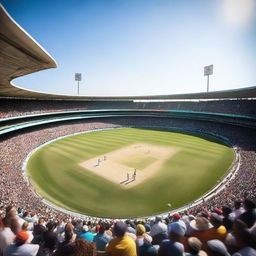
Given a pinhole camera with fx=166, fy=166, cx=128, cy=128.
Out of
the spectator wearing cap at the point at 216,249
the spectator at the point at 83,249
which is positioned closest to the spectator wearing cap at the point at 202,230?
the spectator wearing cap at the point at 216,249

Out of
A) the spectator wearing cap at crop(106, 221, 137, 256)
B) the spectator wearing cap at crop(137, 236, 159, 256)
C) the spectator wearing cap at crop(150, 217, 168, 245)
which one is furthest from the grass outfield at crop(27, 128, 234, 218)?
the spectator wearing cap at crop(106, 221, 137, 256)

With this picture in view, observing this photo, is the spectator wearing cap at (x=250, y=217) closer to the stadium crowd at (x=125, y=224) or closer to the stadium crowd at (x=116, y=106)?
the stadium crowd at (x=125, y=224)

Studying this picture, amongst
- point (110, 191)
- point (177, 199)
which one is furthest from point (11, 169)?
point (177, 199)

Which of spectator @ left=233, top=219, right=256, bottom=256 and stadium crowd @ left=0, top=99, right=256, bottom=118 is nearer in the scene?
spectator @ left=233, top=219, right=256, bottom=256

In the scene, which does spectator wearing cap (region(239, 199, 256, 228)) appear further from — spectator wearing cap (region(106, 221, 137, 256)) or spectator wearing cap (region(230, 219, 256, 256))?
spectator wearing cap (region(106, 221, 137, 256))

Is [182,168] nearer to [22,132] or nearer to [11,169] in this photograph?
[11,169]

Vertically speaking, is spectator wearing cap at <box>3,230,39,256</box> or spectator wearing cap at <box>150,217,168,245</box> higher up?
spectator wearing cap at <box>3,230,39,256</box>
